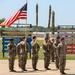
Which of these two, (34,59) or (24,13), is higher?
(24,13)

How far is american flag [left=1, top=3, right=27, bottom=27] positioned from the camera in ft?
78.3

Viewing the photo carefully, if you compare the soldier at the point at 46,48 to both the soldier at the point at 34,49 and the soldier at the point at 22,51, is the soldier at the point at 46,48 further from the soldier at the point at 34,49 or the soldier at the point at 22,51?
the soldier at the point at 22,51

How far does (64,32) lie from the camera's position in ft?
98.3

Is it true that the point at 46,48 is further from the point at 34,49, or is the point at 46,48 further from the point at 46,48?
the point at 34,49

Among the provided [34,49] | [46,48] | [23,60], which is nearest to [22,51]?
[23,60]

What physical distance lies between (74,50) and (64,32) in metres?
1.65

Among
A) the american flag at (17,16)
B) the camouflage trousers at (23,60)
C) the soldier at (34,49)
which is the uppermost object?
the american flag at (17,16)

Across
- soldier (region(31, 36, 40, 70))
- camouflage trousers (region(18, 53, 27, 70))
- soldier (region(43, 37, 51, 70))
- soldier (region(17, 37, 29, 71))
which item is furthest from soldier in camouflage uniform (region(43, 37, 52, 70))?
camouflage trousers (region(18, 53, 27, 70))

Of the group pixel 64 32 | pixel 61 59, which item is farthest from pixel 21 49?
pixel 64 32

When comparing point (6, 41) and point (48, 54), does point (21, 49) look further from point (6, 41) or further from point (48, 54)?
point (6, 41)

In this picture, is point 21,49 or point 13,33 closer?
point 21,49

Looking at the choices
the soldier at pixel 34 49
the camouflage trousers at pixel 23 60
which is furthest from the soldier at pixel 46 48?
the camouflage trousers at pixel 23 60

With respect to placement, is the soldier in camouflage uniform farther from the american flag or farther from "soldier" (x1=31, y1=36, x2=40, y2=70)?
the american flag

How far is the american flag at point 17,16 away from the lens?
23.9 m
